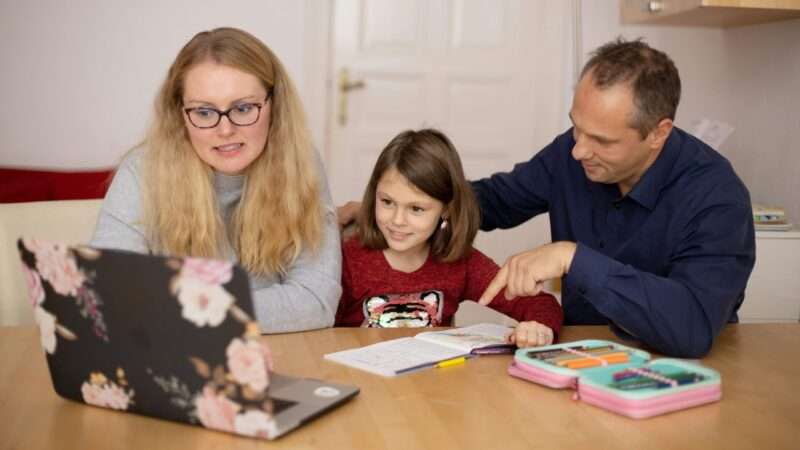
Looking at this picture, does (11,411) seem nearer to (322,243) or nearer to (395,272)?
(322,243)

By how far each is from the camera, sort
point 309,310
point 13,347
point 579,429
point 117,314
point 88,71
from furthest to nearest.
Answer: point 88,71
point 309,310
point 13,347
point 579,429
point 117,314

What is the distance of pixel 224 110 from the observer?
1951 millimetres

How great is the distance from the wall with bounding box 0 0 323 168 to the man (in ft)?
6.84

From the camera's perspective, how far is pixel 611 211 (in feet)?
7.47

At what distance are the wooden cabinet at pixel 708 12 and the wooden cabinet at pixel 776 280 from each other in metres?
0.76

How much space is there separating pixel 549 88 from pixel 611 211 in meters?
2.38

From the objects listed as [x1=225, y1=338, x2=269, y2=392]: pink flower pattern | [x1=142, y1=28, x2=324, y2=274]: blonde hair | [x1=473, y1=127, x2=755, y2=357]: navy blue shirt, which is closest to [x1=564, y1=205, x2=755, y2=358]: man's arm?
[x1=473, y1=127, x2=755, y2=357]: navy blue shirt

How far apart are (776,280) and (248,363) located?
2663 millimetres

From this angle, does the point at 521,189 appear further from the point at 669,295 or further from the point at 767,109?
A: the point at 767,109

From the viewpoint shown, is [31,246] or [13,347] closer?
[31,246]

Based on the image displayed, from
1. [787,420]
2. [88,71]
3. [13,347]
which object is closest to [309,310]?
[13,347]

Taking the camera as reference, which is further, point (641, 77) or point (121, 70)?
point (121, 70)

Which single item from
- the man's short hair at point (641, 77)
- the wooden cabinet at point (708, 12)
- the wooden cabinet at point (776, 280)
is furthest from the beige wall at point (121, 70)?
the man's short hair at point (641, 77)

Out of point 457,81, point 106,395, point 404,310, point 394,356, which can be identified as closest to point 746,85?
point 457,81
